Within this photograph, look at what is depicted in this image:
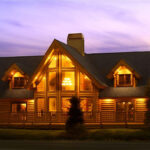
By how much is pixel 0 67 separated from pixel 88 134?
21921mm

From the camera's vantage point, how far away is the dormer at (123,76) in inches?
1414

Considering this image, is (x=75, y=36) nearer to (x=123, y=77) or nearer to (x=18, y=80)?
(x=18, y=80)

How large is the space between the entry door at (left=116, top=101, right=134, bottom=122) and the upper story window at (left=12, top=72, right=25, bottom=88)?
10204 millimetres

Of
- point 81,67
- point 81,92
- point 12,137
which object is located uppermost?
point 81,67

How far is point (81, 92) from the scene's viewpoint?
3575 centimetres

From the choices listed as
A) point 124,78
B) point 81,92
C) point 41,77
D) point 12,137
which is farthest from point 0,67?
point 12,137

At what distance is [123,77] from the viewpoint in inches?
1430

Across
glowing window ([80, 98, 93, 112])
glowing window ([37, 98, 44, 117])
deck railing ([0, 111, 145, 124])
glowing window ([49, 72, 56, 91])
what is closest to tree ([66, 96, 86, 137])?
deck railing ([0, 111, 145, 124])

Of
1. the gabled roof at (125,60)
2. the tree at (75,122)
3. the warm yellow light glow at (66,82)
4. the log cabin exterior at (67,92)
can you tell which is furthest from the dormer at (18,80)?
the tree at (75,122)

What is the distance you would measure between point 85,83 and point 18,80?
758 centimetres

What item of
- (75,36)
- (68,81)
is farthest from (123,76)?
(75,36)

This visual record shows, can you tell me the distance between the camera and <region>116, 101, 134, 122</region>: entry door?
33.5 meters

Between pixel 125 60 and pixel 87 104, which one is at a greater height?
pixel 125 60

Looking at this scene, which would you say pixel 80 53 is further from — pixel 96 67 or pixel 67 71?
pixel 67 71
